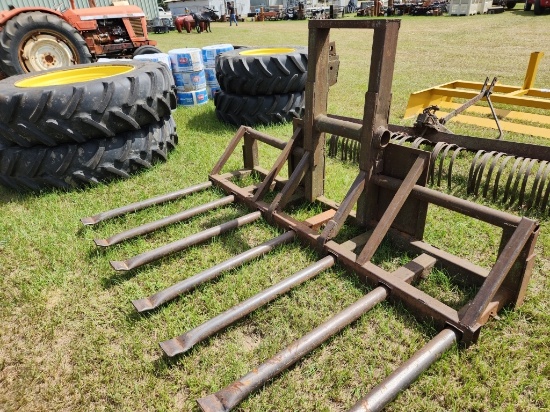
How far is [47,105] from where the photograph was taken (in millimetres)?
3188

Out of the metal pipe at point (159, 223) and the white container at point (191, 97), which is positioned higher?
the white container at point (191, 97)

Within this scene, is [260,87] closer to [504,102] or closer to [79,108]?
[79,108]

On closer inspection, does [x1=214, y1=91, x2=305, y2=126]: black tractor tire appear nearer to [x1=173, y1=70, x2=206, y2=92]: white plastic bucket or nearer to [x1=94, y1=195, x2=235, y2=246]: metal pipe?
[x1=173, y1=70, x2=206, y2=92]: white plastic bucket

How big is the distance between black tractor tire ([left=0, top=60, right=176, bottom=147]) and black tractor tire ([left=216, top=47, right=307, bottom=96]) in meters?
1.29

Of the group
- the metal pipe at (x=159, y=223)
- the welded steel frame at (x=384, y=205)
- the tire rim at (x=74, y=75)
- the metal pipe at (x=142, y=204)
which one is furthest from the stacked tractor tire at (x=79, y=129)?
the welded steel frame at (x=384, y=205)

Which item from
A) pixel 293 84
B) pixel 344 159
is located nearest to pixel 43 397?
pixel 344 159

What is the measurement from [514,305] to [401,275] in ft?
2.01

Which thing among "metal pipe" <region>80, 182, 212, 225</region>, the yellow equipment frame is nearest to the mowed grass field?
"metal pipe" <region>80, 182, 212, 225</region>

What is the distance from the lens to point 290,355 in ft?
5.66

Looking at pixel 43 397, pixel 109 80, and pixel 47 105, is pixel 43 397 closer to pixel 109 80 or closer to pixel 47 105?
pixel 47 105

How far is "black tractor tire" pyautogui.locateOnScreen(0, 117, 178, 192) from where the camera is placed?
338cm

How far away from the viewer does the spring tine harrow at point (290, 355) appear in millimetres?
1555

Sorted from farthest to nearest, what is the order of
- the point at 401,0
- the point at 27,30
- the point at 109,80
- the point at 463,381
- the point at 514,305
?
the point at 401,0
the point at 27,30
the point at 109,80
the point at 514,305
the point at 463,381

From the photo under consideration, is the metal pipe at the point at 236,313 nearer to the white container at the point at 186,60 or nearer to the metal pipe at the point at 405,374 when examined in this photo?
the metal pipe at the point at 405,374
